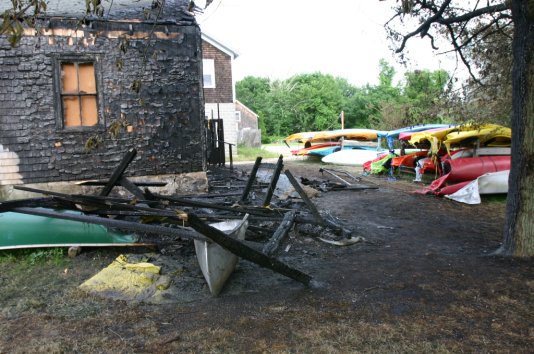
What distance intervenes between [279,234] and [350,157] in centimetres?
1590

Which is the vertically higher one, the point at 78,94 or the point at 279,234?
the point at 78,94

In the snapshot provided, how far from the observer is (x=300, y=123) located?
4616 cm

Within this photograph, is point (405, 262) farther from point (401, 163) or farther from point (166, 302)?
point (401, 163)

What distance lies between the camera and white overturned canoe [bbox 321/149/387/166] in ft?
65.3

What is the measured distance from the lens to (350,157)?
20219 mm

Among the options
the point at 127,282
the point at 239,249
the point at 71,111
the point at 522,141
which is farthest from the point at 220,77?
the point at 239,249

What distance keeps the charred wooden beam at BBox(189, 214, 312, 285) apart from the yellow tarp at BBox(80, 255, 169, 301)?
1.31m

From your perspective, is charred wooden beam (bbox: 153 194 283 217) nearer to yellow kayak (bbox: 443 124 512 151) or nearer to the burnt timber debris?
the burnt timber debris

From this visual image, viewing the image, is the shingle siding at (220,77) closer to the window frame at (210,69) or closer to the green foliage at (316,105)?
the window frame at (210,69)

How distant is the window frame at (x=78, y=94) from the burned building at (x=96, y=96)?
0.02 m

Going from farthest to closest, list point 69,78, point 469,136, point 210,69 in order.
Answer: point 210,69, point 469,136, point 69,78

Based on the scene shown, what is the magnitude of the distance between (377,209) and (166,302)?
20.9ft

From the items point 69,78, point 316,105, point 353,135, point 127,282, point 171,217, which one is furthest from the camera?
point 316,105

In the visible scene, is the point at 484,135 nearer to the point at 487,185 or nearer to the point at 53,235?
the point at 487,185
